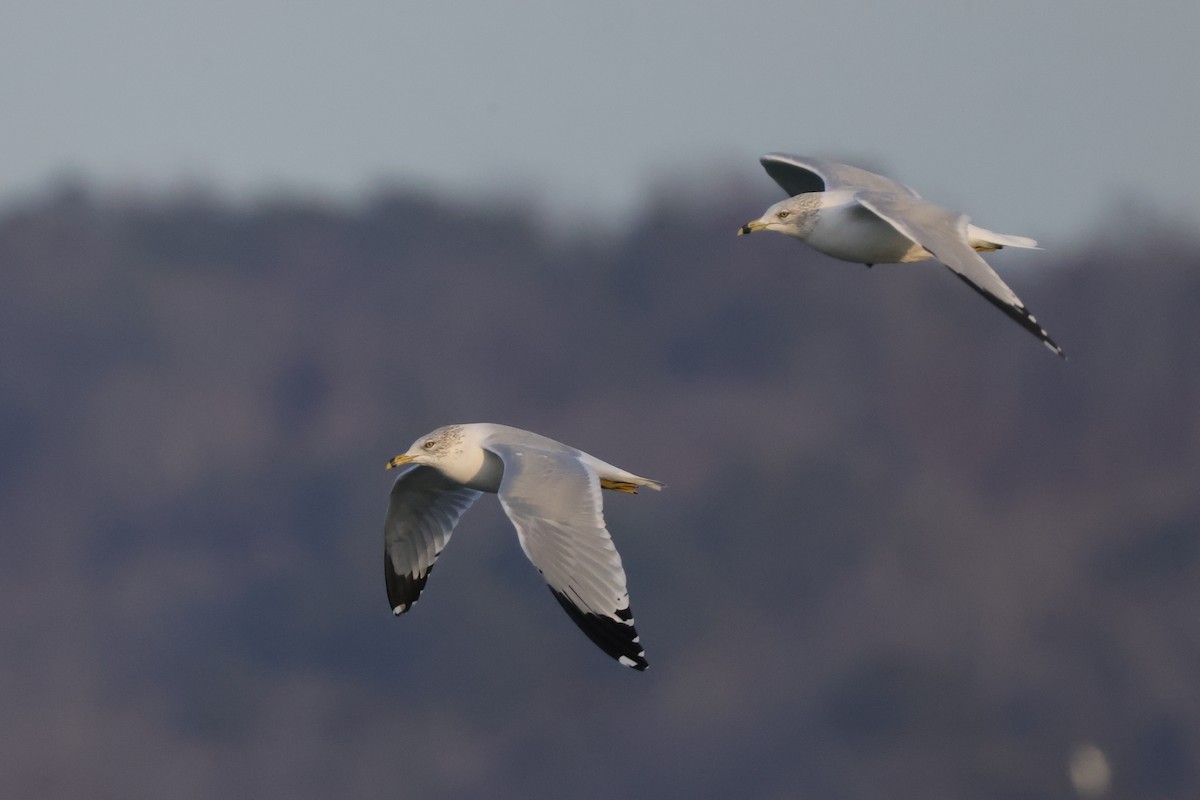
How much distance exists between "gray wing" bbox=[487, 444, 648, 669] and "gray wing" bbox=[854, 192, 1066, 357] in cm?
196

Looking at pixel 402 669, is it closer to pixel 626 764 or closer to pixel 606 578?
pixel 626 764

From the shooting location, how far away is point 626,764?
129 ft

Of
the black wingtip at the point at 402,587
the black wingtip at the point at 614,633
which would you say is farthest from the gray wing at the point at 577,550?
the black wingtip at the point at 402,587

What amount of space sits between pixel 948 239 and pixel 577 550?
248cm

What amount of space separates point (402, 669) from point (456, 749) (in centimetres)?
240

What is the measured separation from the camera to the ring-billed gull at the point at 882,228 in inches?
408

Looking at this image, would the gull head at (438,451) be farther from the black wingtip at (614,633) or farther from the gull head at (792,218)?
the gull head at (792,218)

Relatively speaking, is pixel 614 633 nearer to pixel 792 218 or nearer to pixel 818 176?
pixel 792 218

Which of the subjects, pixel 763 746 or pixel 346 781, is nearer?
pixel 763 746

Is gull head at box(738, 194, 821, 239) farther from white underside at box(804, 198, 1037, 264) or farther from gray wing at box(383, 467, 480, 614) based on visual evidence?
gray wing at box(383, 467, 480, 614)

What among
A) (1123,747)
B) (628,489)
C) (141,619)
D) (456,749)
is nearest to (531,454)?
(628,489)

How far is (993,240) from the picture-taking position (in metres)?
11.0

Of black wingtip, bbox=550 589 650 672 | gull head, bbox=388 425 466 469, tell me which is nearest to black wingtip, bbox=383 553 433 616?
gull head, bbox=388 425 466 469

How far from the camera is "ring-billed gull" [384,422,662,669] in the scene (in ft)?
30.9
